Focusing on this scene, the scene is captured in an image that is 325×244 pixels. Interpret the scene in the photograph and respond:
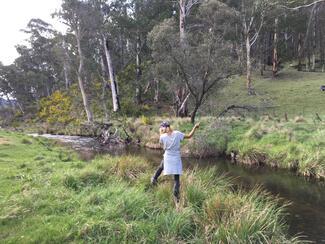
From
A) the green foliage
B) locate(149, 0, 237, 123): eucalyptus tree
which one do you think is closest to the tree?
locate(149, 0, 237, 123): eucalyptus tree

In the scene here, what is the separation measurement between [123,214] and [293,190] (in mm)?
7367

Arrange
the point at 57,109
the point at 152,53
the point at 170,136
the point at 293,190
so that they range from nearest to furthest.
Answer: the point at 170,136 < the point at 293,190 < the point at 152,53 < the point at 57,109

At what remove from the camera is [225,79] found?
25.8 m

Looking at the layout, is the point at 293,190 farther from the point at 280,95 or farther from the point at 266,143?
the point at 280,95

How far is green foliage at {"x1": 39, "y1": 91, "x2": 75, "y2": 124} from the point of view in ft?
122

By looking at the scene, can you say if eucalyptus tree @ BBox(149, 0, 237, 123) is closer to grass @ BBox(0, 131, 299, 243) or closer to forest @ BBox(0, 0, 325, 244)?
forest @ BBox(0, 0, 325, 244)

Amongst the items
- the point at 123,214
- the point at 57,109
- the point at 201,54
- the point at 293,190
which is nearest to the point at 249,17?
the point at 201,54

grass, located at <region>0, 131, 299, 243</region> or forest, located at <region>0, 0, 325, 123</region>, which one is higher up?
forest, located at <region>0, 0, 325, 123</region>

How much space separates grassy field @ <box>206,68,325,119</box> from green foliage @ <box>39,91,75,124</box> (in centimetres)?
1614

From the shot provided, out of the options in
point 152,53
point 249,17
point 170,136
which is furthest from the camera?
point 249,17

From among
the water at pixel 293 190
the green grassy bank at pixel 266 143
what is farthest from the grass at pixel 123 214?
the green grassy bank at pixel 266 143

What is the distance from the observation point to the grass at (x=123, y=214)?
6082mm

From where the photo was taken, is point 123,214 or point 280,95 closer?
point 123,214

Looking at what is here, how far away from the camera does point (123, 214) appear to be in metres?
6.70
